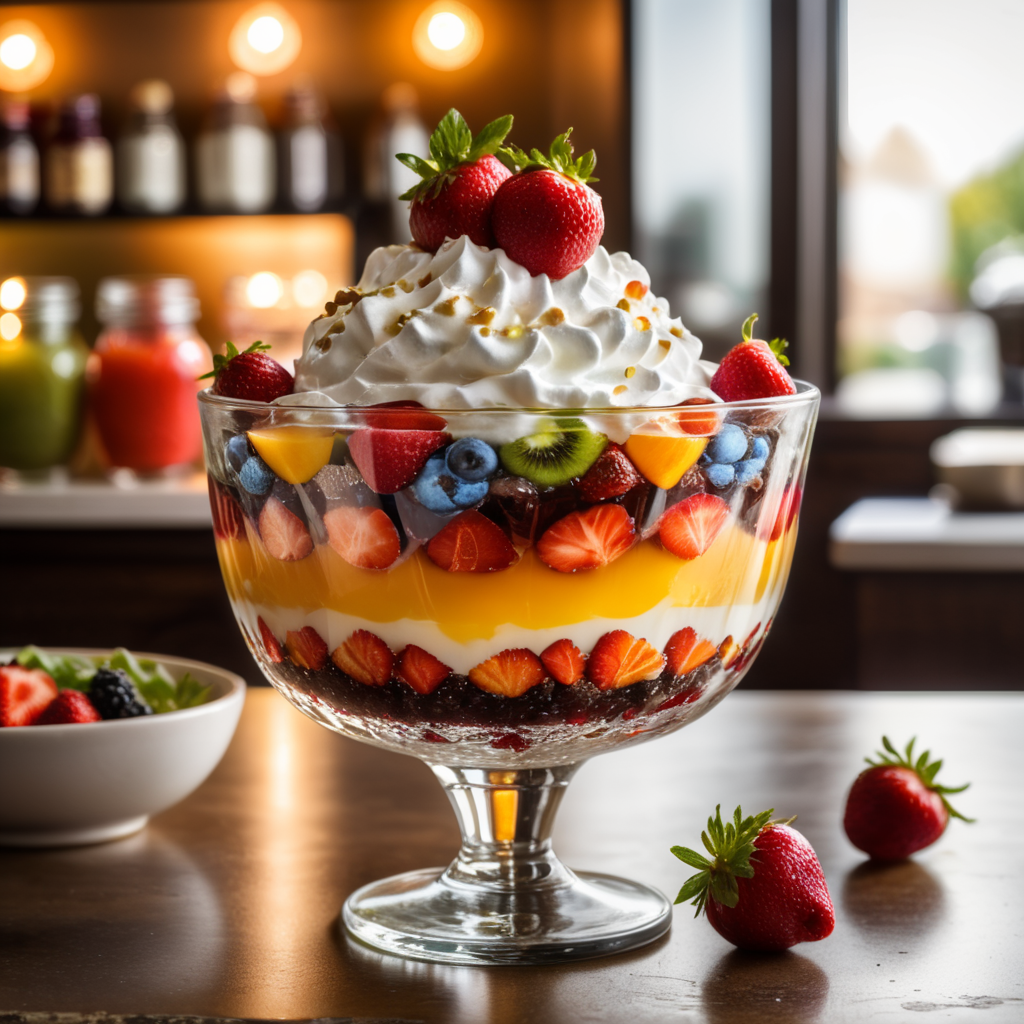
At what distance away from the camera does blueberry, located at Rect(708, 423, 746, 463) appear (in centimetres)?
63

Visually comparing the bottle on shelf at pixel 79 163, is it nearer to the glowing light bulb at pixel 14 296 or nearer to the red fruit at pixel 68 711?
the glowing light bulb at pixel 14 296

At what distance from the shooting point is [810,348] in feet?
9.67

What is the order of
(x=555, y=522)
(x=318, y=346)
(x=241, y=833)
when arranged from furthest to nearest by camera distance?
(x=241, y=833) < (x=318, y=346) < (x=555, y=522)

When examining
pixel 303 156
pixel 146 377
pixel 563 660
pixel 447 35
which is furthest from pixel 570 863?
pixel 447 35

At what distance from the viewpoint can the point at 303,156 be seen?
112 inches

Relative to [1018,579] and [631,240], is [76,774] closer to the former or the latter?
[1018,579]

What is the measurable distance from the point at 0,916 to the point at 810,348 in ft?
8.11

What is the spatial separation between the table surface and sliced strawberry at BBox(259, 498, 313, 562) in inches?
7.5

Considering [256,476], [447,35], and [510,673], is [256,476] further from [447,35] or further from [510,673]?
[447,35]

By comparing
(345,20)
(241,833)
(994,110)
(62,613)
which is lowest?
(62,613)

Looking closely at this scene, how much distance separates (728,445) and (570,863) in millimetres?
295

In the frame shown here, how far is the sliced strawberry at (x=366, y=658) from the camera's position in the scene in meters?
0.63

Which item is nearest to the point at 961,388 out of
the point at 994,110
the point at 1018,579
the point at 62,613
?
the point at 994,110

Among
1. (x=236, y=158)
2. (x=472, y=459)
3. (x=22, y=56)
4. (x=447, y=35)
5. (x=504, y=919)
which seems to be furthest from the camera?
(x=22, y=56)
